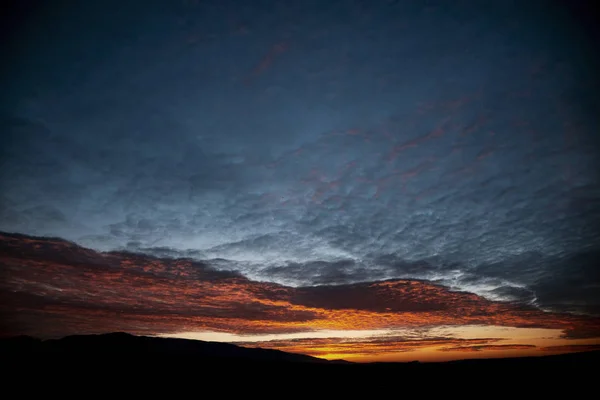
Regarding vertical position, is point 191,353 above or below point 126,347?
below

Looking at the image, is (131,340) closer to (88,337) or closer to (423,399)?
(88,337)

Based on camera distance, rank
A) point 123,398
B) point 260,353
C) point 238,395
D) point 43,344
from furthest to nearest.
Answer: point 260,353
point 43,344
point 238,395
point 123,398

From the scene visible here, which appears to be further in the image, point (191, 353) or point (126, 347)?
point (191, 353)

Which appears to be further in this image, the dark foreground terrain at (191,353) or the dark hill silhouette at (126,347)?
the dark hill silhouette at (126,347)


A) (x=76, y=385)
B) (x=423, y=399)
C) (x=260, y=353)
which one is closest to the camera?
(x=423, y=399)

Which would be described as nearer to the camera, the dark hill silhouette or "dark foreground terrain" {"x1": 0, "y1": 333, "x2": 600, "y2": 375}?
"dark foreground terrain" {"x1": 0, "y1": 333, "x2": 600, "y2": 375}

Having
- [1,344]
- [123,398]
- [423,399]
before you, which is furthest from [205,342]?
[423,399]

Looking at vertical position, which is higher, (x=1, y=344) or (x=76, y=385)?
(x=76, y=385)

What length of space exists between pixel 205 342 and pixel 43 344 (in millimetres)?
64026

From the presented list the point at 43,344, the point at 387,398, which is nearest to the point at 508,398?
the point at 387,398

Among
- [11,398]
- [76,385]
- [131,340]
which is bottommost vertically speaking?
[131,340]

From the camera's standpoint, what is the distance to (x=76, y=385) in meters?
27.3

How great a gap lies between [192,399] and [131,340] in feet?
371

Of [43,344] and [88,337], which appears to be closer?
[43,344]
